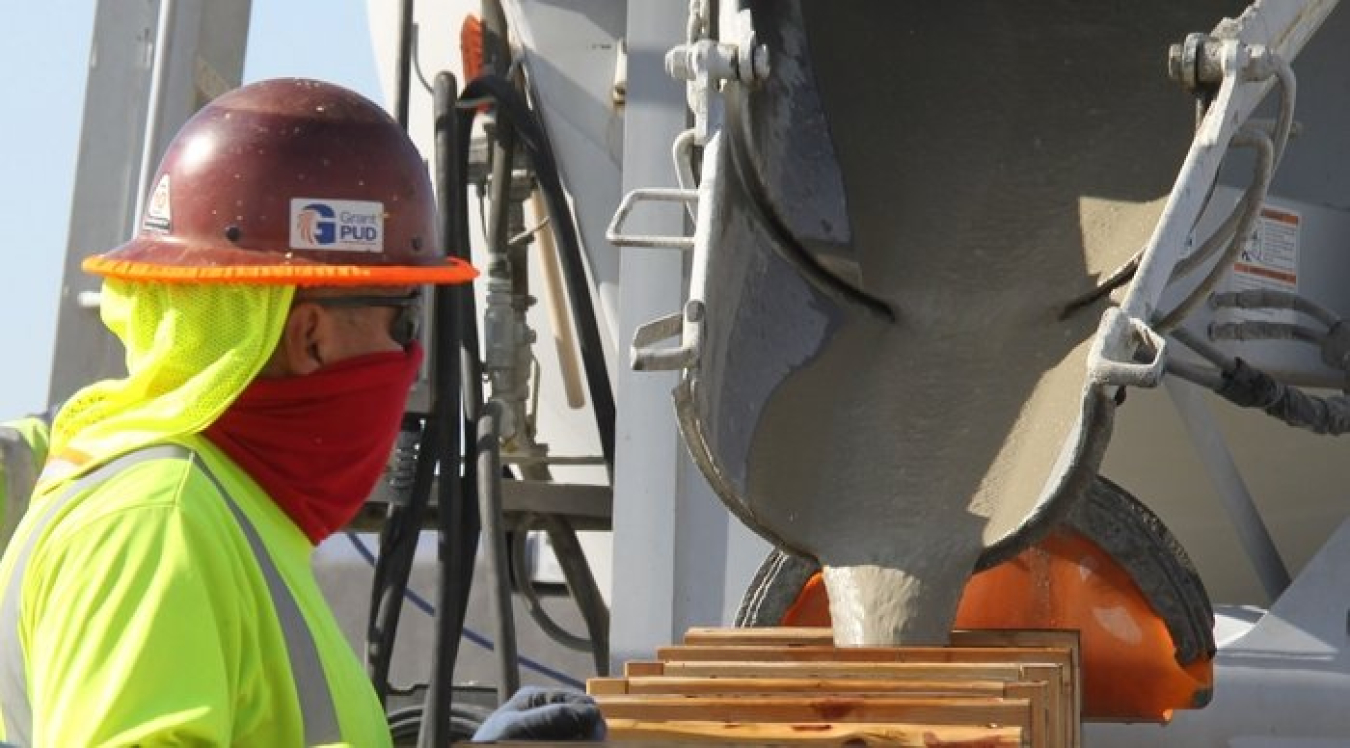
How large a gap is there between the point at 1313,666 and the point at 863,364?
0.88 meters

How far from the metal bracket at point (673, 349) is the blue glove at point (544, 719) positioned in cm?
79

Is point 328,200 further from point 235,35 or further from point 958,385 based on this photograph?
point 235,35

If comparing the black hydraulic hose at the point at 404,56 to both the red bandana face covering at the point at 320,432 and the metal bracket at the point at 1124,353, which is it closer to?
the metal bracket at the point at 1124,353

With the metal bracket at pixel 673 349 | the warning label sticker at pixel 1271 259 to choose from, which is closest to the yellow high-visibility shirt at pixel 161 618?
the metal bracket at pixel 673 349

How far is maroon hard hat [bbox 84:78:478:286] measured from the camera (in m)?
1.54

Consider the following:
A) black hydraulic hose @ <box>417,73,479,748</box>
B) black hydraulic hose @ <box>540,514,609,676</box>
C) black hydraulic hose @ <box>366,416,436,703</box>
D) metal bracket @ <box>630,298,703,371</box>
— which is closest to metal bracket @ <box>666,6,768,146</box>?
metal bracket @ <box>630,298,703,371</box>

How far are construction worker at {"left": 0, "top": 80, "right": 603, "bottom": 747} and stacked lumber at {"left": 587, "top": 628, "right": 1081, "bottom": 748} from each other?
356mm

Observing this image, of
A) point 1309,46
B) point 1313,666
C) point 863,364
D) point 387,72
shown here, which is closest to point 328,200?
point 863,364

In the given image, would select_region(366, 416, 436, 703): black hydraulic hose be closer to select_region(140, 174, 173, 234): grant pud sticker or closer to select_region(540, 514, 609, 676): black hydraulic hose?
select_region(540, 514, 609, 676): black hydraulic hose

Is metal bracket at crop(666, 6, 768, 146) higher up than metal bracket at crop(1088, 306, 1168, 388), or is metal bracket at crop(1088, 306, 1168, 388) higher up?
metal bracket at crop(666, 6, 768, 146)

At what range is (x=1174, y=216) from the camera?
2496 mm

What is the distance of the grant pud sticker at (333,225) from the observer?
157 centimetres

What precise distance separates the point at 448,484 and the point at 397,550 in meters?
0.14

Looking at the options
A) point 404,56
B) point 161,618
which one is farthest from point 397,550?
point 161,618
